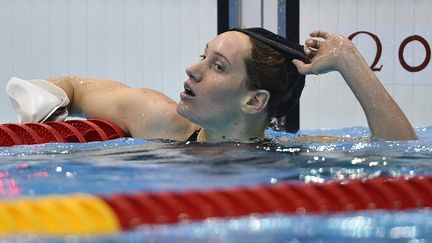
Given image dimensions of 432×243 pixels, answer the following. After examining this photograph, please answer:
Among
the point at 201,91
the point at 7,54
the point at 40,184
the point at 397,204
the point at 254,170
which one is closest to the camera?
the point at 397,204

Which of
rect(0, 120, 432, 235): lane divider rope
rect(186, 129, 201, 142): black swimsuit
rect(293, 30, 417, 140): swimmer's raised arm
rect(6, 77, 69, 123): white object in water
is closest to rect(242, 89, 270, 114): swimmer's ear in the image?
rect(293, 30, 417, 140): swimmer's raised arm

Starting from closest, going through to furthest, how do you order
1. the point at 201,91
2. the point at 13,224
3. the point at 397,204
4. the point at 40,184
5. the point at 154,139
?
the point at 13,224 < the point at 397,204 < the point at 40,184 < the point at 201,91 < the point at 154,139

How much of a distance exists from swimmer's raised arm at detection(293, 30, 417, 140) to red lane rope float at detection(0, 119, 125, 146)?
1.09m

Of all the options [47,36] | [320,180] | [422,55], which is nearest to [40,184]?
[320,180]

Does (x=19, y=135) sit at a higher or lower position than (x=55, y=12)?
lower

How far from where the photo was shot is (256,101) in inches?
144

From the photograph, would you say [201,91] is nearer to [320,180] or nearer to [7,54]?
[320,180]

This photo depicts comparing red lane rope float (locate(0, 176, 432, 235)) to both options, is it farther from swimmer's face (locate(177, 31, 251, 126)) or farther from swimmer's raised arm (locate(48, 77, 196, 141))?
swimmer's raised arm (locate(48, 77, 196, 141))

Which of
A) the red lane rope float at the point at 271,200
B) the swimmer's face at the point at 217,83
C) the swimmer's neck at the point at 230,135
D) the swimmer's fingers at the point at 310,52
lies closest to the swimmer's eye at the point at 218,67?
the swimmer's face at the point at 217,83

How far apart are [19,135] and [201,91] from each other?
1.03 metres

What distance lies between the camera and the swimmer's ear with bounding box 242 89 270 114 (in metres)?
3.63

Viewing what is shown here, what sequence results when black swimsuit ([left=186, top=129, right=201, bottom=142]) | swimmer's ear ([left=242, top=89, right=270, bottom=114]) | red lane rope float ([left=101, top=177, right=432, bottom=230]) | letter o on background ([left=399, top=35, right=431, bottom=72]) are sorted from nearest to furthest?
red lane rope float ([left=101, top=177, right=432, bottom=230]) → swimmer's ear ([left=242, top=89, right=270, bottom=114]) → black swimsuit ([left=186, top=129, right=201, bottom=142]) → letter o on background ([left=399, top=35, right=431, bottom=72])

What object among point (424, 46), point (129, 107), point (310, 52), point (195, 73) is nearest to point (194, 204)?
point (195, 73)

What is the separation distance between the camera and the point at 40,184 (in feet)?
7.97
